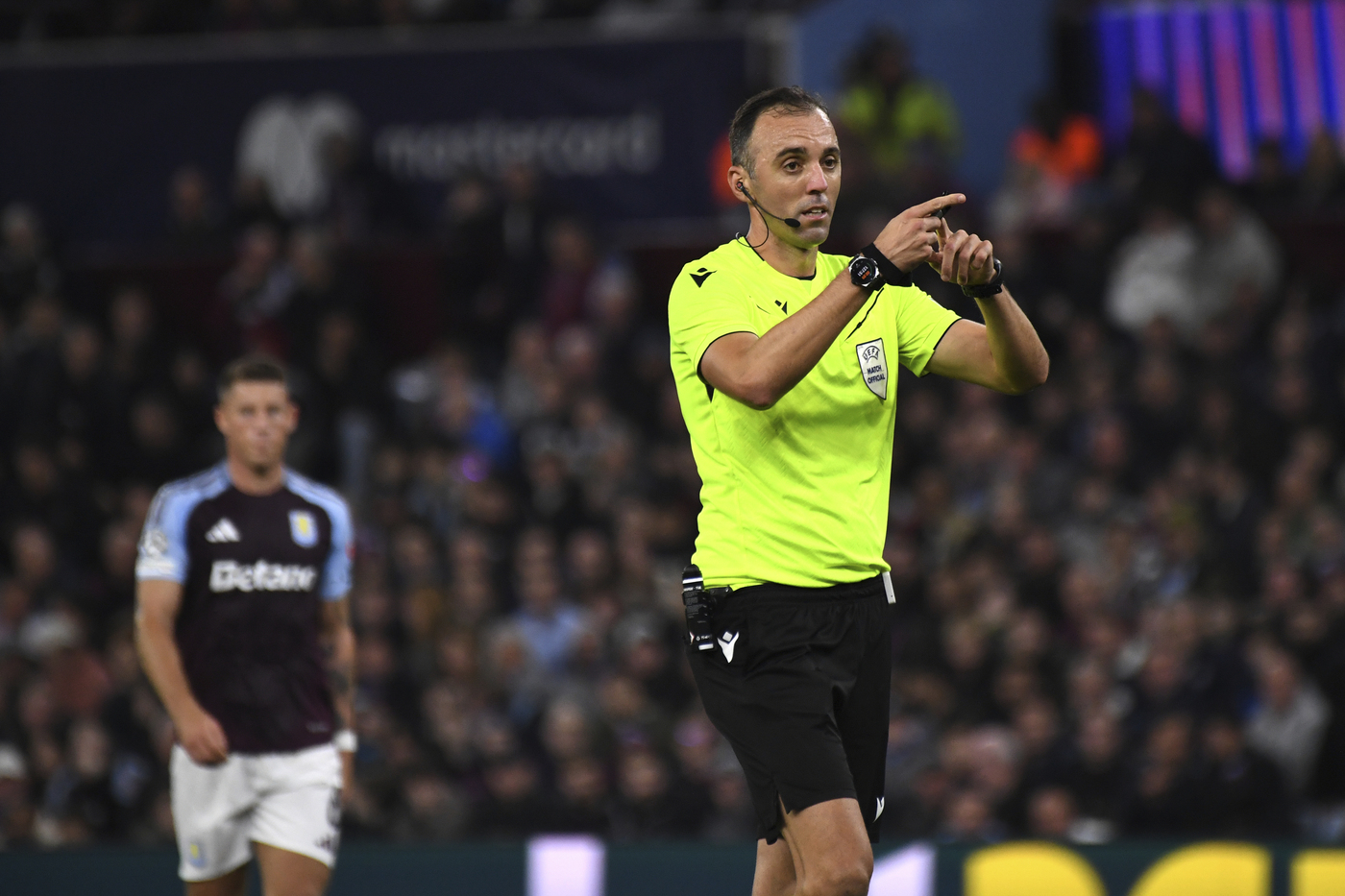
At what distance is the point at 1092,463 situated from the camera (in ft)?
37.0

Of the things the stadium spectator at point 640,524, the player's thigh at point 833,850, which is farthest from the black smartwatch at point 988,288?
the stadium spectator at point 640,524

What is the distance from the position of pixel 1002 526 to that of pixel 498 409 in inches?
147

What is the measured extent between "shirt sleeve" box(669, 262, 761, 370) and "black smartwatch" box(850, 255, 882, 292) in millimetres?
354

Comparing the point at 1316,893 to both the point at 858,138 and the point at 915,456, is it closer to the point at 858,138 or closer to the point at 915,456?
the point at 915,456

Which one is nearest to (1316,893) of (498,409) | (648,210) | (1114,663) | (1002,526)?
(1114,663)

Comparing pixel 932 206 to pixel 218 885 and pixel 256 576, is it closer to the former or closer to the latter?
pixel 256 576

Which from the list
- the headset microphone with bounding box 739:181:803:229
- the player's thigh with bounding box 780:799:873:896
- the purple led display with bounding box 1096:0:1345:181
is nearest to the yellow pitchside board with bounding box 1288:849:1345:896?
the player's thigh with bounding box 780:799:873:896

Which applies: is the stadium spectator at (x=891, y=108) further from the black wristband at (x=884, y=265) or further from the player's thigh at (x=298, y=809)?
the black wristband at (x=884, y=265)

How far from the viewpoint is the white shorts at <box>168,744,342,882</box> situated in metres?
6.62

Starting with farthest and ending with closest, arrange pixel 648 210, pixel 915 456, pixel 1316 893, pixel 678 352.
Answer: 1. pixel 648 210
2. pixel 915 456
3. pixel 1316 893
4. pixel 678 352

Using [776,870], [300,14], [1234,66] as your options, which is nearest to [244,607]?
[776,870]

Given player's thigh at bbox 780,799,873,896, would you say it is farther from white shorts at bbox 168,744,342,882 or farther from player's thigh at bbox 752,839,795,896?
white shorts at bbox 168,744,342,882

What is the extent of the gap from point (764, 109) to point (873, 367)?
0.72 metres

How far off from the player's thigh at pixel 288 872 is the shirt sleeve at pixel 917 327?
9.80ft
